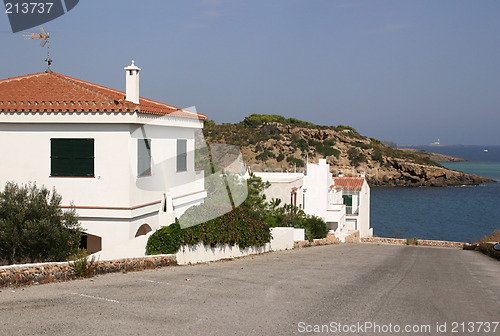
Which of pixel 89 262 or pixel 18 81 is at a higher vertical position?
pixel 18 81

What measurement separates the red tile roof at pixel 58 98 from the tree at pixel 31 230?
3176mm

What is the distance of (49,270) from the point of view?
39.8 feet

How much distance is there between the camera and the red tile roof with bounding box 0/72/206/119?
17.9 meters

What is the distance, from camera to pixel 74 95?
1862 centimetres

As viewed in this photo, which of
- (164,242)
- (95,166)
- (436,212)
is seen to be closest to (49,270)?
(164,242)

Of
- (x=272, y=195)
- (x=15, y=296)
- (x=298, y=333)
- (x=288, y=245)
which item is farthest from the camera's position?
(x=272, y=195)

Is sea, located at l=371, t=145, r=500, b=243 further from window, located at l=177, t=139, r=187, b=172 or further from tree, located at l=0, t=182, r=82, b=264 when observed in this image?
tree, located at l=0, t=182, r=82, b=264

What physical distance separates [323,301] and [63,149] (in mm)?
10422

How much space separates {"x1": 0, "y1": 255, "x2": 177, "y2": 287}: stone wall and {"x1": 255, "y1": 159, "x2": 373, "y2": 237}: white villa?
67.7 feet

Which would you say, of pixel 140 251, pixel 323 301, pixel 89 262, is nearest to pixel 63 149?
pixel 140 251

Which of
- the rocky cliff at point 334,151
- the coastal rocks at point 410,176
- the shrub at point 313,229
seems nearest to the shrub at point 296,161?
the rocky cliff at point 334,151

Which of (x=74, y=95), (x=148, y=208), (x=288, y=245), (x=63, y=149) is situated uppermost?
(x=74, y=95)

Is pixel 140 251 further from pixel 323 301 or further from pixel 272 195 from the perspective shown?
pixel 272 195

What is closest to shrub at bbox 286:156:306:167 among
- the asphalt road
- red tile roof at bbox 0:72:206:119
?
red tile roof at bbox 0:72:206:119
